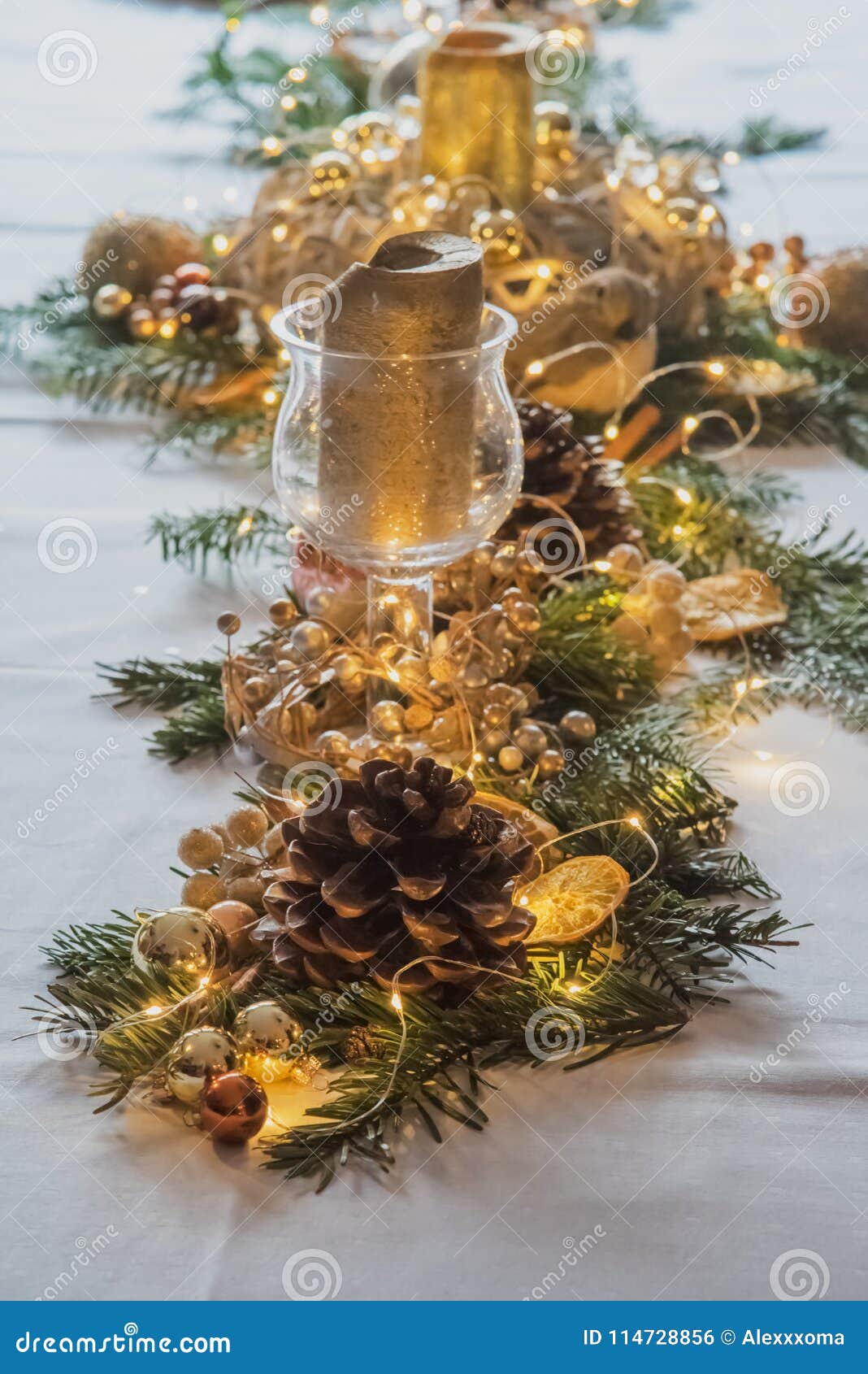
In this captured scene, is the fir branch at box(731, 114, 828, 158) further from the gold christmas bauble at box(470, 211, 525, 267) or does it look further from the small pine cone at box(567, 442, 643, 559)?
the small pine cone at box(567, 442, 643, 559)

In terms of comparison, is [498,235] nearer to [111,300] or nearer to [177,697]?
[111,300]

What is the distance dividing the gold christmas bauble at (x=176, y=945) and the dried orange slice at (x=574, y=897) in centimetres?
14

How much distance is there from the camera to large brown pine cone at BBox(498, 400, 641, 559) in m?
0.96

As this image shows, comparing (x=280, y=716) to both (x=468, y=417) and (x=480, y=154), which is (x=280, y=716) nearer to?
(x=468, y=417)

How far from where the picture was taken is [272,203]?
54.6 inches

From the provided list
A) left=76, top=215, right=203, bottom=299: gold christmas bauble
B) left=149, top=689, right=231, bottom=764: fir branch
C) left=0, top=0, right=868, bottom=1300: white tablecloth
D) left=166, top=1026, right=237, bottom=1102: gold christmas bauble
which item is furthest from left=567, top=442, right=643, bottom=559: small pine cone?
left=76, top=215, right=203, bottom=299: gold christmas bauble

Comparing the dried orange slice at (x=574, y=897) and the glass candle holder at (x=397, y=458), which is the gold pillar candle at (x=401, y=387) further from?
the dried orange slice at (x=574, y=897)

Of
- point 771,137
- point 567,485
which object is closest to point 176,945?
point 567,485

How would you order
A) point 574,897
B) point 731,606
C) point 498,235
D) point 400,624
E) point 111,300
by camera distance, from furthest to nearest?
point 111,300
point 498,235
point 731,606
point 400,624
point 574,897

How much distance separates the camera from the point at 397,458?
0.71m

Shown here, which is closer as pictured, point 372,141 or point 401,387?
point 401,387

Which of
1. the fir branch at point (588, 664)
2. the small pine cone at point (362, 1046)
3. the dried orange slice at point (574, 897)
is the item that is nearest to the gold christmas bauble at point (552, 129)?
the fir branch at point (588, 664)

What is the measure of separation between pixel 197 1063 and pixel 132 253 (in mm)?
1053
